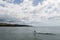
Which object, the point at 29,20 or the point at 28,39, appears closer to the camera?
the point at 29,20

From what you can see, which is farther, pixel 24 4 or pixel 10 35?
pixel 10 35

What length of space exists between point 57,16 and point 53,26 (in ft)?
0.61

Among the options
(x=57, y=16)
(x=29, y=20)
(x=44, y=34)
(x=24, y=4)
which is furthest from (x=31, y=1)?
(x=44, y=34)

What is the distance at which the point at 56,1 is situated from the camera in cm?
219

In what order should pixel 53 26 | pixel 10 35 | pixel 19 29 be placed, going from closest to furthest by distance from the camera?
pixel 53 26
pixel 19 29
pixel 10 35

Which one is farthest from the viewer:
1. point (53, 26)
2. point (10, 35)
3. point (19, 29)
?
point (10, 35)

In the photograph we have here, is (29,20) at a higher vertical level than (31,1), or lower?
lower

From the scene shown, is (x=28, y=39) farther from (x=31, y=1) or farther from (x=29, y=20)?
(x=31, y=1)

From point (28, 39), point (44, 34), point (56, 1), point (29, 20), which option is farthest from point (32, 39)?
point (56, 1)

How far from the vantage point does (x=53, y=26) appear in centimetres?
218

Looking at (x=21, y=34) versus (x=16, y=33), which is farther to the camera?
(x=16, y=33)

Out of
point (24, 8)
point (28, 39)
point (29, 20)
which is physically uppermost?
point (24, 8)

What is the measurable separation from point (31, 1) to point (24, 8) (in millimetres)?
180

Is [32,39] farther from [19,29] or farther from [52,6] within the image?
[52,6]
